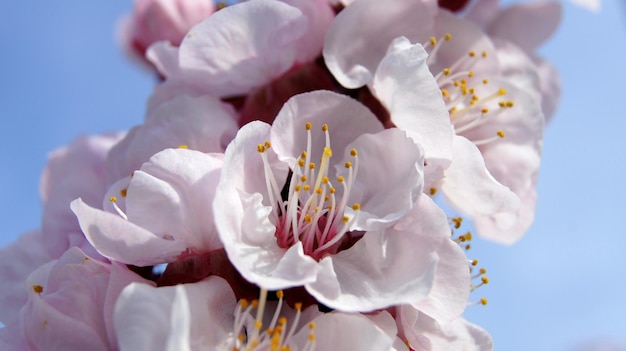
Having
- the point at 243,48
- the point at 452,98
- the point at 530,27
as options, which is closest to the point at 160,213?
the point at 243,48

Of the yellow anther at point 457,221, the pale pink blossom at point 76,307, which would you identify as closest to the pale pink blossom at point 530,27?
the yellow anther at point 457,221

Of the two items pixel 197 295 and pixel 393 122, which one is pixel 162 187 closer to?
pixel 197 295

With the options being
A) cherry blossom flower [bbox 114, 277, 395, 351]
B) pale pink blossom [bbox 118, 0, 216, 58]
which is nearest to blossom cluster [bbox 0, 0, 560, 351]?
cherry blossom flower [bbox 114, 277, 395, 351]

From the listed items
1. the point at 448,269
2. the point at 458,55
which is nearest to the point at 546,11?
the point at 458,55

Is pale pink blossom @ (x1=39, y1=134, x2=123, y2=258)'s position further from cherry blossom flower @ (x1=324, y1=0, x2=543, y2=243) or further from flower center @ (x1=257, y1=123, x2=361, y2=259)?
cherry blossom flower @ (x1=324, y1=0, x2=543, y2=243)

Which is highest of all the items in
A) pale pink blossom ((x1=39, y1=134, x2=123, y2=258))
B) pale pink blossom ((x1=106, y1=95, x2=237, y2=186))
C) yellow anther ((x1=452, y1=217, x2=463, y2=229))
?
pale pink blossom ((x1=106, y1=95, x2=237, y2=186))

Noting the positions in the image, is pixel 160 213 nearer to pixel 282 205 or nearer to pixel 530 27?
pixel 282 205
